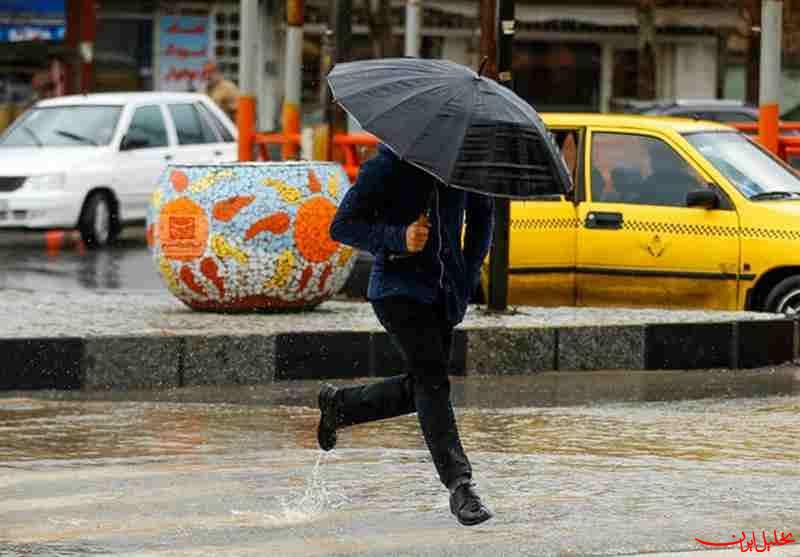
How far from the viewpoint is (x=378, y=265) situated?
7.53m

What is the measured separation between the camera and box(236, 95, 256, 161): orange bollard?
19312mm

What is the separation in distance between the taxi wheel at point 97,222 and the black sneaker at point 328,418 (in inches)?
583

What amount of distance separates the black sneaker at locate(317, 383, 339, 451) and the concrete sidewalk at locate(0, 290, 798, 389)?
345 centimetres

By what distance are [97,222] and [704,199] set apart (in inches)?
415

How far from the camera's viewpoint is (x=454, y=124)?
7.45m

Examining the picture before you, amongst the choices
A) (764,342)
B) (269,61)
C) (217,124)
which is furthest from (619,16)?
(764,342)

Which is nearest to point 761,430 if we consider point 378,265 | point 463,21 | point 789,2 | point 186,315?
point 378,265

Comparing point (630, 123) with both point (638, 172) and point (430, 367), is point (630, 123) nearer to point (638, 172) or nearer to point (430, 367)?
point (638, 172)

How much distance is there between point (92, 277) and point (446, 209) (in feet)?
38.8

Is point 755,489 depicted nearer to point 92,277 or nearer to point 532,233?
point 532,233

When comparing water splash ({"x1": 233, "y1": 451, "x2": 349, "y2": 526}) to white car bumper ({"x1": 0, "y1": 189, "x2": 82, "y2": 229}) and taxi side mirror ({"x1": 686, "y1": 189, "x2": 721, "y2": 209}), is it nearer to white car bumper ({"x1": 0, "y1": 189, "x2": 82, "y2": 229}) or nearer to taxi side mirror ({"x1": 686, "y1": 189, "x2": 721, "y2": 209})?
taxi side mirror ({"x1": 686, "y1": 189, "x2": 721, "y2": 209})

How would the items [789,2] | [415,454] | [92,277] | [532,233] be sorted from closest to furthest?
1. [415,454]
2. [532,233]
3. [92,277]
4. [789,2]

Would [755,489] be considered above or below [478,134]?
below

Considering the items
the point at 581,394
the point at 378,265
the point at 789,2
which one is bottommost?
the point at 581,394
